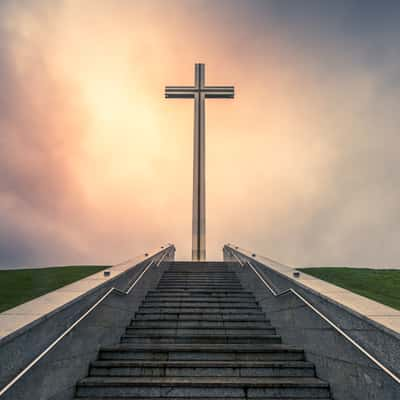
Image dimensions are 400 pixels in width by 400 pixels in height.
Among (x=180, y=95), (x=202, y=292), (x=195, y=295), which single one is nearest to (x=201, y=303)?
(x=195, y=295)

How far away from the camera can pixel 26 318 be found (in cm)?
258

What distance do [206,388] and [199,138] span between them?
42.0 feet

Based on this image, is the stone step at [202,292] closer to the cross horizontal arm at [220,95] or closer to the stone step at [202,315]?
the stone step at [202,315]

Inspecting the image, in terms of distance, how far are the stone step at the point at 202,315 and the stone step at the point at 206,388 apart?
1.85 meters

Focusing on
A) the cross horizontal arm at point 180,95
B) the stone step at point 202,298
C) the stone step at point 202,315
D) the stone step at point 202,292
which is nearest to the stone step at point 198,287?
the stone step at point 202,292

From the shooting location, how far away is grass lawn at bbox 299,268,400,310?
6.03 metres

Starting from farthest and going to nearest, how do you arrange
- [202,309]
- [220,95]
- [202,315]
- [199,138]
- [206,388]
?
[220,95], [199,138], [202,309], [202,315], [206,388]

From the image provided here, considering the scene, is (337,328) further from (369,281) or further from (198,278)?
(369,281)

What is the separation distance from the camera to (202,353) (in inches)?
152

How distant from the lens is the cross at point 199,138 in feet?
44.4

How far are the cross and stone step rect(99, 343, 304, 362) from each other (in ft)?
31.0

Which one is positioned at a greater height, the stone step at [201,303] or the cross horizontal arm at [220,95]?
the cross horizontal arm at [220,95]

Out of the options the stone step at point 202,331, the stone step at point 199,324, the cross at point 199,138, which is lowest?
the stone step at point 202,331

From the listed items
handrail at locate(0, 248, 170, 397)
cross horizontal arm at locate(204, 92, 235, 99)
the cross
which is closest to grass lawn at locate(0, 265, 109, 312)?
handrail at locate(0, 248, 170, 397)
